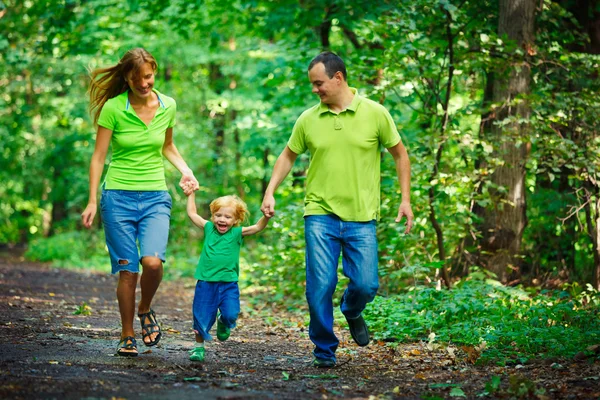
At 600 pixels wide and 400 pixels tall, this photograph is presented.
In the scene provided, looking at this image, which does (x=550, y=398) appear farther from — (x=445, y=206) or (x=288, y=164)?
(x=445, y=206)

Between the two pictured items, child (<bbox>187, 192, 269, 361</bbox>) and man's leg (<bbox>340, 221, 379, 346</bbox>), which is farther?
child (<bbox>187, 192, 269, 361</bbox>)

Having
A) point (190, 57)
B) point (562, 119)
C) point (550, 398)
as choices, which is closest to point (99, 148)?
point (550, 398)

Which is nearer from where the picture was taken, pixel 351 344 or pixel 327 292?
pixel 327 292

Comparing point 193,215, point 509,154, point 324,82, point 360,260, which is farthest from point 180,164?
point 509,154

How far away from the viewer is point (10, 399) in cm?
397

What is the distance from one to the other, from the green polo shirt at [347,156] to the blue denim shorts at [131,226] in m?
1.20

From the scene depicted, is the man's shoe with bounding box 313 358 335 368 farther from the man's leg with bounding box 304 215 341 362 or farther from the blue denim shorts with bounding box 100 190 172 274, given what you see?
the blue denim shorts with bounding box 100 190 172 274

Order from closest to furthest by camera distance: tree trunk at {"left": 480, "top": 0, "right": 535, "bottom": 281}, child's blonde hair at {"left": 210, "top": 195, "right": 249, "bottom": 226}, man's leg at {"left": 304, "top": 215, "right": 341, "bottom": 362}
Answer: man's leg at {"left": 304, "top": 215, "right": 341, "bottom": 362} → child's blonde hair at {"left": 210, "top": 195, "right": 249, "bottom": 226} → tree trunk at {"left": 480, "top": 0, "right": 535, "bottom": 281}

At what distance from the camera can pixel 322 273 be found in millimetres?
5883

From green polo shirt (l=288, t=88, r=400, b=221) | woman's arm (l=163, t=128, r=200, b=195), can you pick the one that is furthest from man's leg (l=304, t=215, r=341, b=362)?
woman's arm (l=163, t=128, r=200, b=195)

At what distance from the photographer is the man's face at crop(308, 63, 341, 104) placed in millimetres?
5758

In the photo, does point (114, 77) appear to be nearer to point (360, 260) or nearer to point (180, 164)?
point (180, 164)

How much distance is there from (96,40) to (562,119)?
11.8 m

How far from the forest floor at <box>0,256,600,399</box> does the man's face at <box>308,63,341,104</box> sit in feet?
6.75
